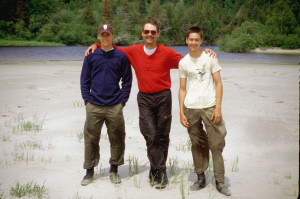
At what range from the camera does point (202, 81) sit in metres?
3.85

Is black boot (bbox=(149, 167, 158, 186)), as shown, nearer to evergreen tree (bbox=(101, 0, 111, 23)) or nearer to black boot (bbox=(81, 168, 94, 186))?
black boot (bbox=(81, 168, 94, 186))

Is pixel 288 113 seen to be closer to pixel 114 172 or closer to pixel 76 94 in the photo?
pixel 114 172

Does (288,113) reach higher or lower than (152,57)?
lower

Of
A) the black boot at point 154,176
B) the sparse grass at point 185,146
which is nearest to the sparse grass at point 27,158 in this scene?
the black boot at point 154,176

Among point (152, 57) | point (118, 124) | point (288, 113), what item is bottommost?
point (288, 113)

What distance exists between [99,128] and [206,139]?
1.52 meters

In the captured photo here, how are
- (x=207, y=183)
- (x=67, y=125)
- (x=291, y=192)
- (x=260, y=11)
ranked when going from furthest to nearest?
1. (x=260, y=11)
2. (x=67, y=125)
3. (x=207, y=183)
4. (x=291, y=192)

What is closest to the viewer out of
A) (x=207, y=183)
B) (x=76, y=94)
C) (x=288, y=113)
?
(x=207, y=183)

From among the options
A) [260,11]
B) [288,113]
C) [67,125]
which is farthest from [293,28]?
[67,125]

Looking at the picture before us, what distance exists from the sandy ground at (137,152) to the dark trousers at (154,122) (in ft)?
1.44

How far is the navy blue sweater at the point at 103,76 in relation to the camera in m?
4.06

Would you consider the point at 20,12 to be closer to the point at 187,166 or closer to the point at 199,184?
the point at 187,166

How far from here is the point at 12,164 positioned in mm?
4793

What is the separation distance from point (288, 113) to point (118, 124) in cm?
633
